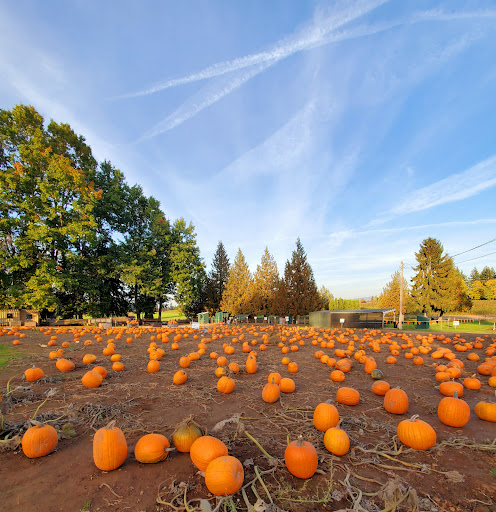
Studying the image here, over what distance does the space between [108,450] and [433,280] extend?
46.8 m

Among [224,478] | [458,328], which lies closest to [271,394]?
[224,478]

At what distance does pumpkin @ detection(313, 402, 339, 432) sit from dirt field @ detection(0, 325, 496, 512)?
0.16 metres

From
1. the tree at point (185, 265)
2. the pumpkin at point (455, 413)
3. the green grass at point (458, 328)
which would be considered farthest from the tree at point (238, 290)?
the pumpkin at point (455, 413)

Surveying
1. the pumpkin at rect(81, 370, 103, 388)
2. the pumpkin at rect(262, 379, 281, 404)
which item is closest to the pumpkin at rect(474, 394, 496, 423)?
the pumpkin at rect(262, 379, 281, 404)

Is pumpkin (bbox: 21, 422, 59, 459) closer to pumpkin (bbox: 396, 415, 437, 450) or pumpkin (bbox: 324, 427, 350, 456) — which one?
pumpkin (bbox: 324, 427, 350, 456)

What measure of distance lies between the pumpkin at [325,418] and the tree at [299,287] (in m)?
29.6

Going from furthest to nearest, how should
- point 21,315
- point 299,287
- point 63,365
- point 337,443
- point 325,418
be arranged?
point 299,287 → point 21,315 → point 63,365 → point 325,418 → point 337,443

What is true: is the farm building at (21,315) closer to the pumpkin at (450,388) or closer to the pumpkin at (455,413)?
the pumpkin at (450,388)

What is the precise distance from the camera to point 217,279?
146ft

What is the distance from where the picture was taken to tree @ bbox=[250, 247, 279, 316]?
34156mm

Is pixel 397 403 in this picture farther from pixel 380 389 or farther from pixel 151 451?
pixel 151 451

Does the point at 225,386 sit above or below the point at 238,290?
below

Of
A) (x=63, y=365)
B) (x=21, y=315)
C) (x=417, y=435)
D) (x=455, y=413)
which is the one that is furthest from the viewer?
(x=21, y=315)

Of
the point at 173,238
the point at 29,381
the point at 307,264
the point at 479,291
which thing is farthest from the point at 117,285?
the point at 479,291
